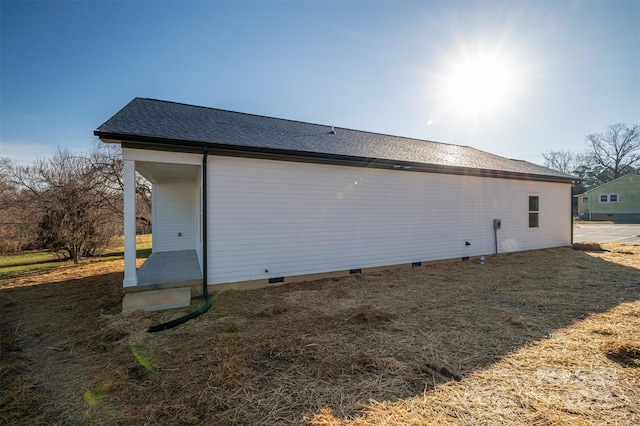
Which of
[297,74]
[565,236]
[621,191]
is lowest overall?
[565,236]

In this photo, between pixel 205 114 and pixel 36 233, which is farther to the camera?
pixel 36 233

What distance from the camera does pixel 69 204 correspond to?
31.2ft

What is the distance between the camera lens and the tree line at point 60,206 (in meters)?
9.31

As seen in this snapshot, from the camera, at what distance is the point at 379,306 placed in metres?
4.79

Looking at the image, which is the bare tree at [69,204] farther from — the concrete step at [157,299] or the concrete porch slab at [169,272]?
the concrete step at [157,299]

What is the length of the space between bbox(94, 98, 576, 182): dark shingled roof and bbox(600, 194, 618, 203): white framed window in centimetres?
3243

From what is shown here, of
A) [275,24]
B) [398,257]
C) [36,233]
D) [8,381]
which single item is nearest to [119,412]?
[8,381]

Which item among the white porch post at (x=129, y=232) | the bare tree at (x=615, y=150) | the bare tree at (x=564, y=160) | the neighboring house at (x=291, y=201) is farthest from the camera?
the bare tree at (x=564, y=160)

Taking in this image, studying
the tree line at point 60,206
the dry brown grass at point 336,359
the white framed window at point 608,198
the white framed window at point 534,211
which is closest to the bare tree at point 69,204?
the tree line at point 60,206

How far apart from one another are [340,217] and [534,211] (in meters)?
8.44

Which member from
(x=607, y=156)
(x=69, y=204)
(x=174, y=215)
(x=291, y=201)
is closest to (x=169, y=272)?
(x=291, y=201)

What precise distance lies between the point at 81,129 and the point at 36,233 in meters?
5.83

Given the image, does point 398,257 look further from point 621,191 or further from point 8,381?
point 621,191

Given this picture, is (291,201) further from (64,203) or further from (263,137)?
(64,203)
